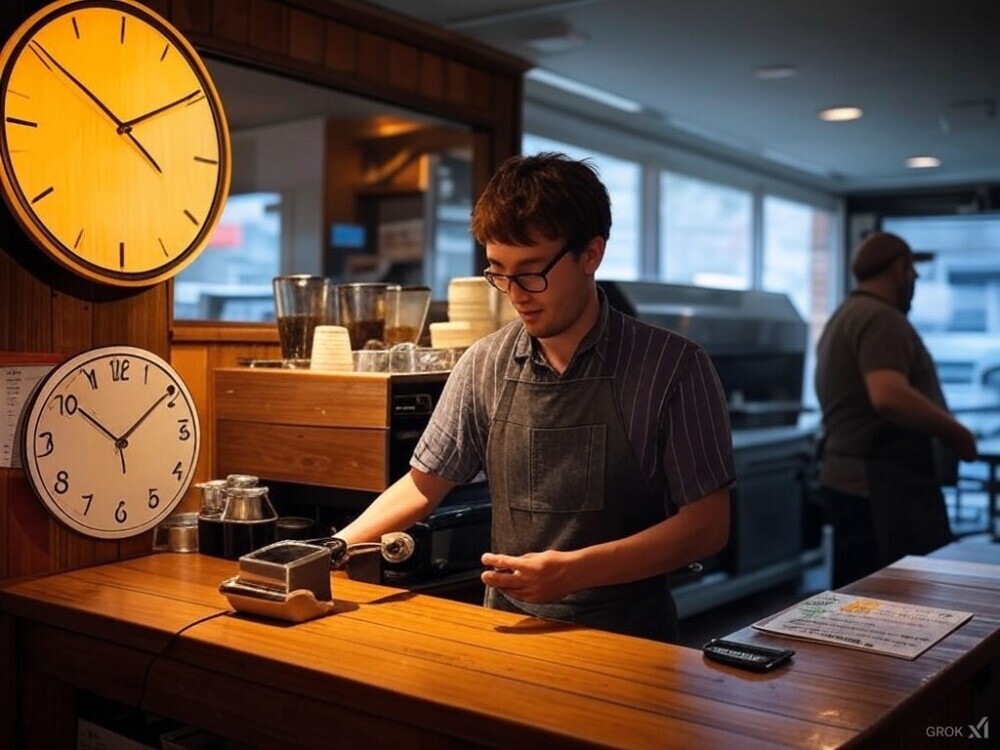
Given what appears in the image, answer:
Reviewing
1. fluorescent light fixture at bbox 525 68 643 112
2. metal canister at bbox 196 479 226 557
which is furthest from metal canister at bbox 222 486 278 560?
fluorescent light fixture at bbox 525 68 643 112

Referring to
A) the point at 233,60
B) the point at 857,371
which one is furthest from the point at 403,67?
the point at 857,371

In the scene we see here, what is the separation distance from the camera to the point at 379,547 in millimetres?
2092

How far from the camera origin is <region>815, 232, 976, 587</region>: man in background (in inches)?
136

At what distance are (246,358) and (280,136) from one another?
12.3 feet

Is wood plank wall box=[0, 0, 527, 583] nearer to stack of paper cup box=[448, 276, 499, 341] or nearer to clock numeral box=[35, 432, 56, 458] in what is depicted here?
clock numeral box=[35, 432, 56, 458]

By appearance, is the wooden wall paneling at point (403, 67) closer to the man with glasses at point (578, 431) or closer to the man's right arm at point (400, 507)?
the man with glasses at point (578, 431)

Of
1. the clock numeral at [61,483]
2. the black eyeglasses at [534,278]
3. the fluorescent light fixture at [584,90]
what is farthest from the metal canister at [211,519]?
the fluorescent light fixture at [584,90]

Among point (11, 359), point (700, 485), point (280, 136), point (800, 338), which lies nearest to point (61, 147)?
point (11, 359)

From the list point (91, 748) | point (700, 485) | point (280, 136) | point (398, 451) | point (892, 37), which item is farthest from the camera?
point (280, 136)

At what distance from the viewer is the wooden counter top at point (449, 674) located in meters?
1.41

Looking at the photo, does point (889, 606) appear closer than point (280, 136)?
Yes

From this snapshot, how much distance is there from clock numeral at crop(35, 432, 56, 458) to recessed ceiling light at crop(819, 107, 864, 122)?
4.33 m

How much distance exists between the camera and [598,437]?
6.66ft

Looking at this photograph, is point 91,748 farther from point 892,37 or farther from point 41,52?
point 892,37
